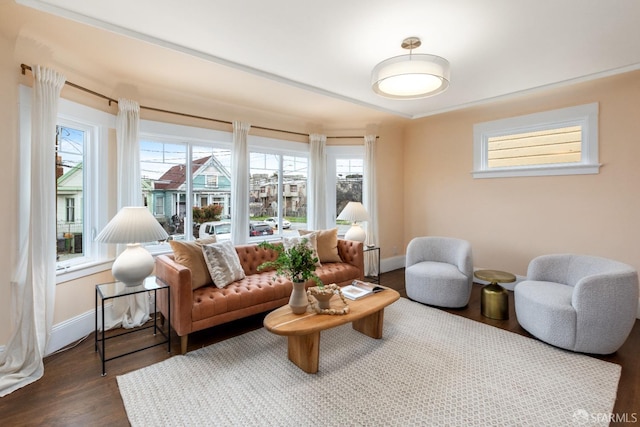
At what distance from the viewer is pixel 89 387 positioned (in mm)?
2086

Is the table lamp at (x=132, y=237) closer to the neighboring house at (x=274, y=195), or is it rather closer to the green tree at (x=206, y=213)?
the green tree at (x=206, y=213)

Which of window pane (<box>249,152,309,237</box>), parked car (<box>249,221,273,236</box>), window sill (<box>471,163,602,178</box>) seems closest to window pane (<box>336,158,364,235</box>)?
window pane (<box>249,152,309,237</box>)

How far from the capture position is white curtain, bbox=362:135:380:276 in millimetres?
4906

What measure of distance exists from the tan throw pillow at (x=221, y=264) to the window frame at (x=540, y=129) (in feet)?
12.5

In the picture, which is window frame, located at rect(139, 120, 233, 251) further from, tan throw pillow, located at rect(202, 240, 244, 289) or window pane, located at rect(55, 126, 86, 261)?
tan throw pillow, located at rect(202, 240, 244, 289)

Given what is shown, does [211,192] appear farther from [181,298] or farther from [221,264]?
[181,298]

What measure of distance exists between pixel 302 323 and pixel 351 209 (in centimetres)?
237

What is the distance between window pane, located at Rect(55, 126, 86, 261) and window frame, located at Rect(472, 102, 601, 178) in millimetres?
5108

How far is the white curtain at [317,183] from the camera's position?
4.74 m

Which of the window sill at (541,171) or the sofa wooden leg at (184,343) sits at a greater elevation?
the window sill at (541,171)

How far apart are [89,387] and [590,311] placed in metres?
3.93

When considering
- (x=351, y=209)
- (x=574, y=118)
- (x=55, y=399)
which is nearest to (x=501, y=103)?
(x=574, y=118)

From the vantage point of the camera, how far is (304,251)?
2.39 m

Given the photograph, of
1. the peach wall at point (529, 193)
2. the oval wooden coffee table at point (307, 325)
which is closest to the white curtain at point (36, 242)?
the oval wooden coffee table at point (307, 325)
